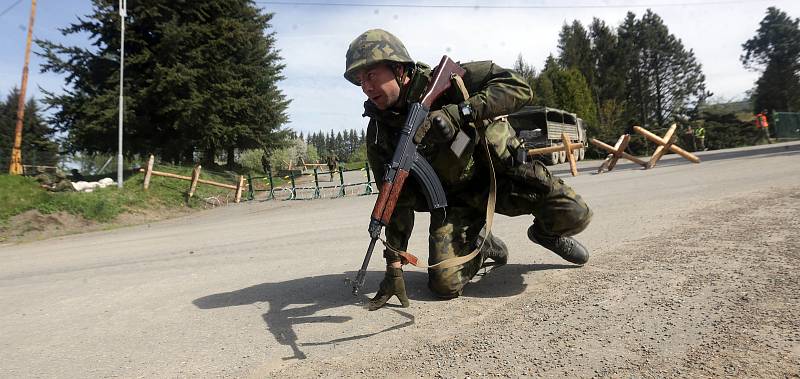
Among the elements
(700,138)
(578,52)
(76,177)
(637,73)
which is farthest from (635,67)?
(76,177)

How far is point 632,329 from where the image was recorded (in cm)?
208

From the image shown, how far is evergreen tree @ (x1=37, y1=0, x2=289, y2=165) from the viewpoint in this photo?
75.6 ft

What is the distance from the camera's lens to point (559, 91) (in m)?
46.3

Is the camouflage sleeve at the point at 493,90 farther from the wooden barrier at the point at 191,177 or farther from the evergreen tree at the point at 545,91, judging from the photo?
the evergreen tree at the point at 545,91

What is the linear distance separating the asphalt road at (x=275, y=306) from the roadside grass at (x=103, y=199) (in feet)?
23.2

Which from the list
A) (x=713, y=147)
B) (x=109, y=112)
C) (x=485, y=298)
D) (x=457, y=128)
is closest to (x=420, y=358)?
(x=485, y=298)

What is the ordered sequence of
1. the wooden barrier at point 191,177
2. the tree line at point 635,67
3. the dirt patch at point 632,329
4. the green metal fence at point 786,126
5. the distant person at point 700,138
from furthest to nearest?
the tree line at point 635,67 → the green metal fence at point 786,126 → the distant person at point 700,138 → the wooden barrier at point 191,177 → the dirt patch at point 632,329

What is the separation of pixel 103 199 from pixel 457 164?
13811mm

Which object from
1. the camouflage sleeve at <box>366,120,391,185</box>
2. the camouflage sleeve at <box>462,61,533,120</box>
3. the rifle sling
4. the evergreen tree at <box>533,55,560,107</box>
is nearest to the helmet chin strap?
the camouflage sleeve at <box>366,120,391,185</box>

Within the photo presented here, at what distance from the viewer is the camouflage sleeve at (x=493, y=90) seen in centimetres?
286

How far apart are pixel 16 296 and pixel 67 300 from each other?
845 millimetres

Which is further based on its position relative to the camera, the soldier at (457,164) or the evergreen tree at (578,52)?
the evergreen tree at (578,52)

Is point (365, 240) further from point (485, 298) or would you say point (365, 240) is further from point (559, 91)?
point (559, 91)

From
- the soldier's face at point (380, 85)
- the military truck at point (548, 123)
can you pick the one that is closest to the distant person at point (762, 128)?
the military truck at point (548, 123)
